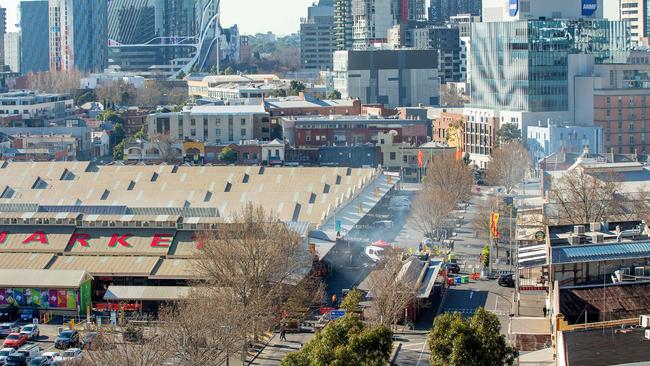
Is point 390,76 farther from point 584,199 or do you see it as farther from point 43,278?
point 43,278

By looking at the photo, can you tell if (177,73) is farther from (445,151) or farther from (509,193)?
(509,193)

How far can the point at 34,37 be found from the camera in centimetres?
15038

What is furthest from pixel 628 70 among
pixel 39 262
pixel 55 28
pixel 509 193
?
pixel 55 28

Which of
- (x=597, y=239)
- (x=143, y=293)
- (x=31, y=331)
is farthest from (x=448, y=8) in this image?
(x=597, y=239)

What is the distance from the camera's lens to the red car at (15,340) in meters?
32.2

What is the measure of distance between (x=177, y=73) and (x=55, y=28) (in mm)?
13226

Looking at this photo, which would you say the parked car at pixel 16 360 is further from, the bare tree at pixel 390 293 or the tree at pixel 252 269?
the bare tree at pixel 390 293

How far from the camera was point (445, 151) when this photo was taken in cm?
6588

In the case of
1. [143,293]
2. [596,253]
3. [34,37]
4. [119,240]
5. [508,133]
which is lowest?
[143,293]

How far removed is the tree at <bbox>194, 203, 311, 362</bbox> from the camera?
3247 cm

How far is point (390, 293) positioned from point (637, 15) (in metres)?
90.8

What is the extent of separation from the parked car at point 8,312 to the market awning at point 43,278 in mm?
547

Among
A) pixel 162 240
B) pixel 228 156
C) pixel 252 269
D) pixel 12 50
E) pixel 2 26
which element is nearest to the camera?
pixel 252 269

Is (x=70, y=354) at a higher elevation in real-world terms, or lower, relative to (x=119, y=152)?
lower
